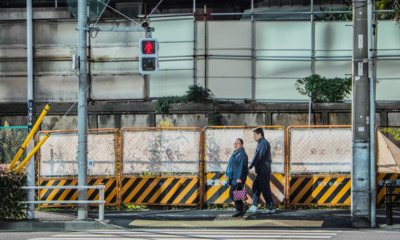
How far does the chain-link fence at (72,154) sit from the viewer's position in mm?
17188

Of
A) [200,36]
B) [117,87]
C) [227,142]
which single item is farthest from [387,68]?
[117,87]

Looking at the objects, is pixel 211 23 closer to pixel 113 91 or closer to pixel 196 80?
pixel 196 80

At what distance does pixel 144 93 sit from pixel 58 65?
3209mm

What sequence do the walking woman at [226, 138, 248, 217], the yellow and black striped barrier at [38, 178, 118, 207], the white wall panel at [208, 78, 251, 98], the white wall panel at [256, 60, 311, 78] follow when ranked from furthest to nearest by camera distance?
the white wall panel at [256, 60, 311, 78] → the white wall panel at [208, 78, 251, 98] → the yellow and black striped barrier at [38, 178, 118, 207] → the walking woman at [226, 138, 248, 217]

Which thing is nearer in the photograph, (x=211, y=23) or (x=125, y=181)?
(x=125, y=181)

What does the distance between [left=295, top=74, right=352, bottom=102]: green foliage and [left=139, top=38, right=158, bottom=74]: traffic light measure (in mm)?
8931

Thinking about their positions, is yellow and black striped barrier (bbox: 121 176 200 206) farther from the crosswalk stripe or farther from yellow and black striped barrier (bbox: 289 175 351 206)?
the crosswalk stripe

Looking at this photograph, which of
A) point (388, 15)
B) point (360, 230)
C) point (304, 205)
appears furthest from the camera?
point (388, 15)

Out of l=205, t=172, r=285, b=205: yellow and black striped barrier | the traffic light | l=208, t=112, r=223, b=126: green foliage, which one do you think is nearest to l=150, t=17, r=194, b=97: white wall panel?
l=208, t=112, r=223, b=126: green foliage

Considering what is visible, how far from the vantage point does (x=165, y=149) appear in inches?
679

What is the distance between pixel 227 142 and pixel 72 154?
388cm

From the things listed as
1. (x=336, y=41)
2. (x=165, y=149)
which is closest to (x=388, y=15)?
(x=336, y=41)

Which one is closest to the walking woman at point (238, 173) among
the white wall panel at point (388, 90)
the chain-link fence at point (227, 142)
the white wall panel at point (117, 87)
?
the chain-link fence at point (227, 142)

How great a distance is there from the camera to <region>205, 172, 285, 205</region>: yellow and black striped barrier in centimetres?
1678
